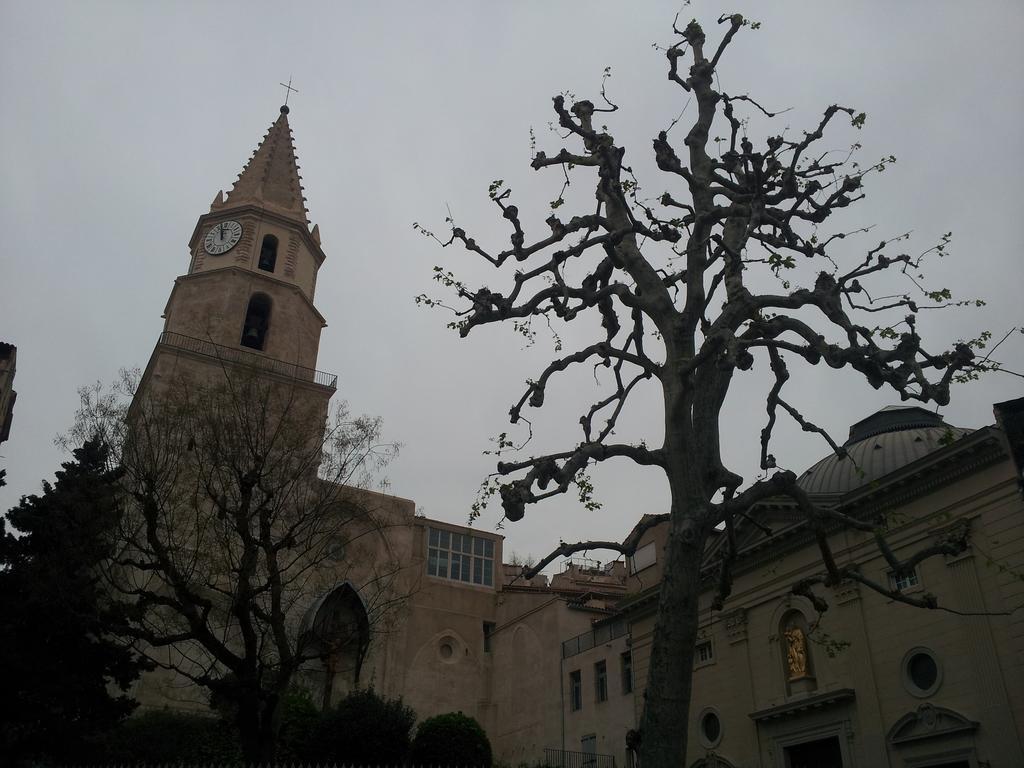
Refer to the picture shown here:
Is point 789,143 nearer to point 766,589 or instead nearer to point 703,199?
point 703,199

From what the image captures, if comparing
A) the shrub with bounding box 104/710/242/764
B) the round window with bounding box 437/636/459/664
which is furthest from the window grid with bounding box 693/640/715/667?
the shrub with bounding box 104/710/242/764

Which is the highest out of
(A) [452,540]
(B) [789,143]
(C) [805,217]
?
(A) [452,540]

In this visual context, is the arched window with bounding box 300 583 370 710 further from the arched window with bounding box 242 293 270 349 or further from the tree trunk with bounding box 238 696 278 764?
the tree trunk with bounding box 238 696 278 764

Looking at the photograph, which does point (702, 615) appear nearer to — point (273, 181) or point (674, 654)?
point (674, 654)

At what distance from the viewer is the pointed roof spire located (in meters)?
40.9

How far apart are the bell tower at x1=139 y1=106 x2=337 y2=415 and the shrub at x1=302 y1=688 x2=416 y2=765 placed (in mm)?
13267

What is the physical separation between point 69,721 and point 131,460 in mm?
5478

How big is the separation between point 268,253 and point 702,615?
82.3ft

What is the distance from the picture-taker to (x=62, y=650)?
18.1 m

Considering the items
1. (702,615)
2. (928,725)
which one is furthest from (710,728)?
(928,725)

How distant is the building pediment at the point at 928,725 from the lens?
2053cm

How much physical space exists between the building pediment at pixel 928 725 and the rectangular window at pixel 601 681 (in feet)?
40.9

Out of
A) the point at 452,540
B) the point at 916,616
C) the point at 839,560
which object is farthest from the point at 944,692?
the point at 452,540

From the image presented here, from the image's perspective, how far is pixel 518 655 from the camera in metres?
37.5
